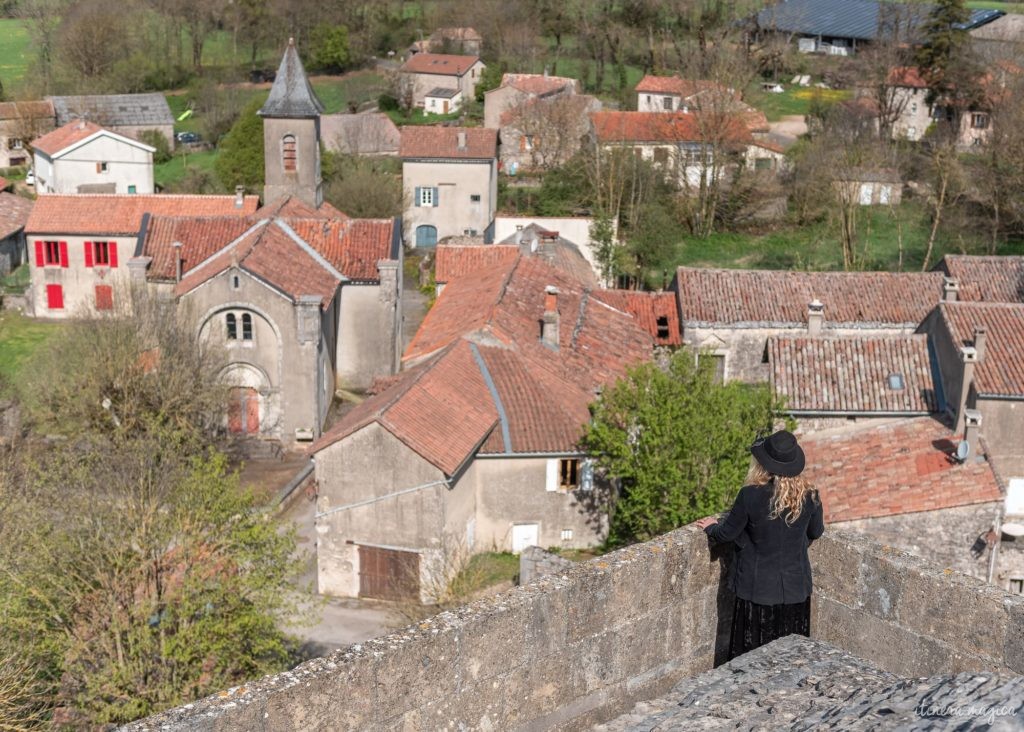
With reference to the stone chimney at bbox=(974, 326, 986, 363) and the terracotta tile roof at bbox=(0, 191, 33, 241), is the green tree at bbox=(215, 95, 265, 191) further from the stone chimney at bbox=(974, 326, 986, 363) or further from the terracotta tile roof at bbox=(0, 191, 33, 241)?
the stone chimney at bbox=(974, 326, 986, 363)

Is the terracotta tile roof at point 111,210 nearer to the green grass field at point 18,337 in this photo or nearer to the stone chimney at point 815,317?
the green grass field at point 18,337

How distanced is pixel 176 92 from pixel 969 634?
94.1m

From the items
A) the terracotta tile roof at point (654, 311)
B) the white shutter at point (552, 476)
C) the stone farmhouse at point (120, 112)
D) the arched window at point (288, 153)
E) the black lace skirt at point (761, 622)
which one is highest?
the stone farmhouse at point (120, 112)

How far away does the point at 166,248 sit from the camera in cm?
4259

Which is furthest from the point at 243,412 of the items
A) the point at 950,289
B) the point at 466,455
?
the point at 950,289

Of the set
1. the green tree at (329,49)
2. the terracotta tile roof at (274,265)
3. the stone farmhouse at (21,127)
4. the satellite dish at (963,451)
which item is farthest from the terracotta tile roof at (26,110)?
the satellite dish at (963,451)

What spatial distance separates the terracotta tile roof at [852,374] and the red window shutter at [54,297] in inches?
1208

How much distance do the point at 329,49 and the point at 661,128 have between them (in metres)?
37.7

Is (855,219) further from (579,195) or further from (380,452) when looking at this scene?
(380,452)

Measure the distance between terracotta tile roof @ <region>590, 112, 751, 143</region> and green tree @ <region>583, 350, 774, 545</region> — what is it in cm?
3806

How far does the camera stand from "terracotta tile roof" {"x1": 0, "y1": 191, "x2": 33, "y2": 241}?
60781mm

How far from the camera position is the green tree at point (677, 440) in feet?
89.1

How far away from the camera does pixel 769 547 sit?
349 inches

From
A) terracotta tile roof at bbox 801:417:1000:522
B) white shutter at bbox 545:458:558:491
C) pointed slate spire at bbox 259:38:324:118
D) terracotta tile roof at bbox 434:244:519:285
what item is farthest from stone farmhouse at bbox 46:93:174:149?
terracotta tile roof at bbox 801:417:1000:522
